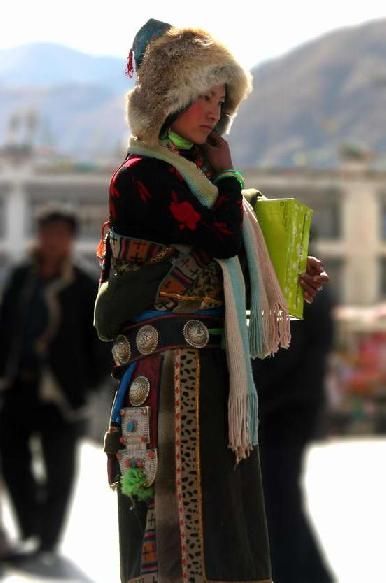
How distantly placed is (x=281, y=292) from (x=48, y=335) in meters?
4.08

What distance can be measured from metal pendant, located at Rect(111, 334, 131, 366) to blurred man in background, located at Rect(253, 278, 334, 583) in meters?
2.86

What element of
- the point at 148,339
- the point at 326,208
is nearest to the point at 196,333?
the point at 148,339

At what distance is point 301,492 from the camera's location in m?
7.48

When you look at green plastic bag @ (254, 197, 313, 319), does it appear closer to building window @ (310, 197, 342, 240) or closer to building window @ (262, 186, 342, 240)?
building window @ (262, 186, 342, 240)

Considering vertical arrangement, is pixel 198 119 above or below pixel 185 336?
above

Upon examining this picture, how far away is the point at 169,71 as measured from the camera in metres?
4.34

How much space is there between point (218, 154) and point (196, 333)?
1.69 feet

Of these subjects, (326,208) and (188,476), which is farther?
(326,208)

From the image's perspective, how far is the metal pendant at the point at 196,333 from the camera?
14.1 feet

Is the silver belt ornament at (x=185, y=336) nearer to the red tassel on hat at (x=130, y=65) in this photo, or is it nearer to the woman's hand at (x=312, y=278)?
the woman's hand at (x=312, y=278)

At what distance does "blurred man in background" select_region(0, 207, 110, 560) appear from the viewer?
8.43 m

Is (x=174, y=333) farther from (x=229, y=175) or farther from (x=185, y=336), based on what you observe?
(x=229, y=175)

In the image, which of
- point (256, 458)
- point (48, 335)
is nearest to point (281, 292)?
point (256, 458)

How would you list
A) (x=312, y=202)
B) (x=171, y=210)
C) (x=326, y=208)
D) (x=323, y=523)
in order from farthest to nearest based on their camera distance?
1. (x=326, y=208)
2. (x=312, y=202)
3. (x=323, y=523)
4. (x=171, y=210)
